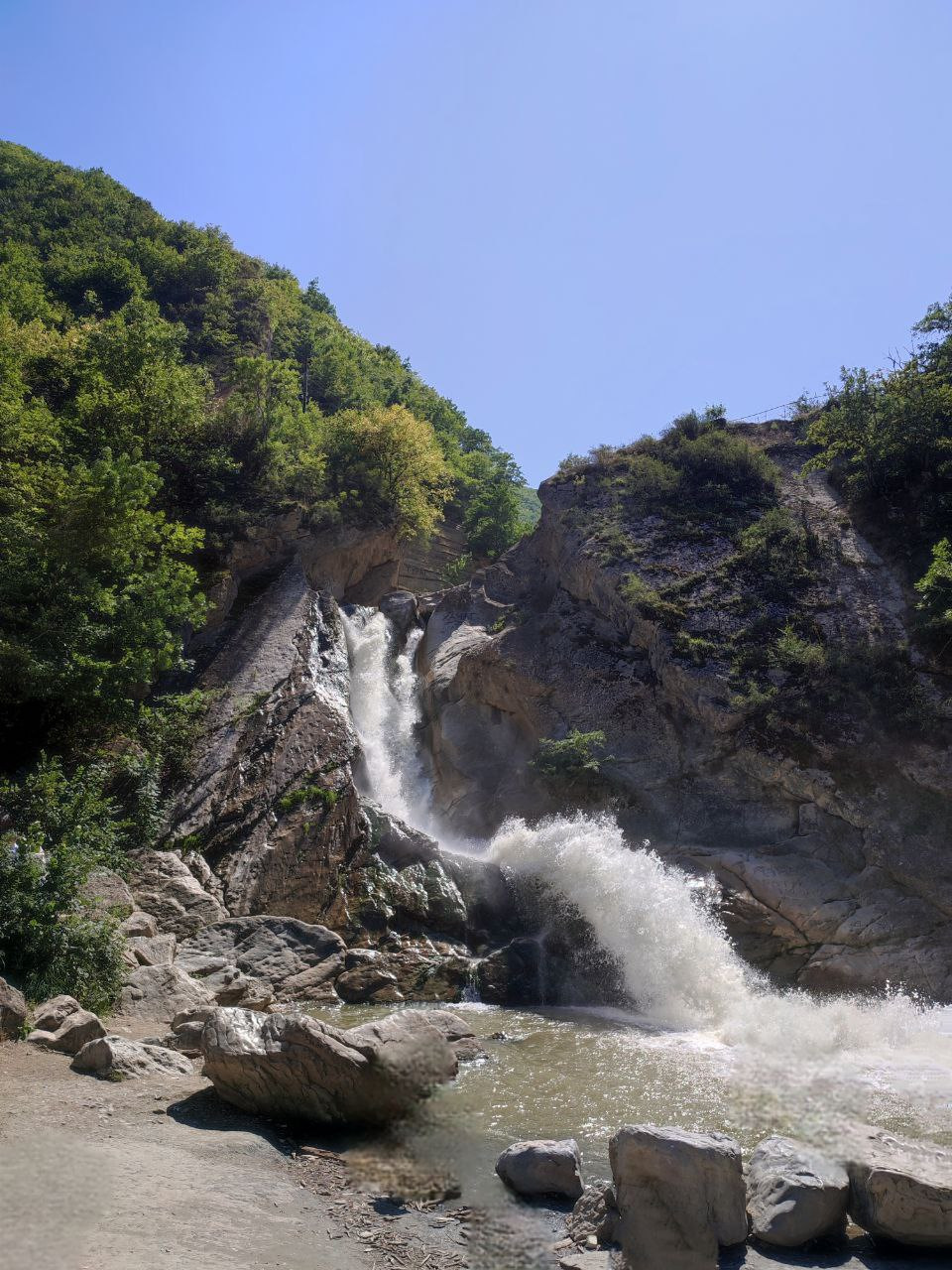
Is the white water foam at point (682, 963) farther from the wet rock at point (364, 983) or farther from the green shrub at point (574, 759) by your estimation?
the wet rock at point (364, 983)

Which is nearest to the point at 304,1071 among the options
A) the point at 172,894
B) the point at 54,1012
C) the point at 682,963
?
the point at 54,1012

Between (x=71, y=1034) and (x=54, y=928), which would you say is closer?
(x=71, y=1034)

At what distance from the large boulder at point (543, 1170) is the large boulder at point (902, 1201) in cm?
215

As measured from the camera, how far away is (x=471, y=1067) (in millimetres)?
10891

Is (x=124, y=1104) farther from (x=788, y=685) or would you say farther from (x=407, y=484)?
(x=407, y=484)

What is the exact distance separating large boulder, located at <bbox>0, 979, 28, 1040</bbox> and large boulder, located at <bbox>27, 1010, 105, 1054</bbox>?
170 mm

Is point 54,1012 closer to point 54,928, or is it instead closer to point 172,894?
point 54,928

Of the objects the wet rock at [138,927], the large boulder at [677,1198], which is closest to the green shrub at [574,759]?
the wet rock at [138,927]

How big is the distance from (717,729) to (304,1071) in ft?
51.9

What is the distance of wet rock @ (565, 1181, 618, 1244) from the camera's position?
5.79 metres

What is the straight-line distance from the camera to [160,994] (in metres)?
12.0

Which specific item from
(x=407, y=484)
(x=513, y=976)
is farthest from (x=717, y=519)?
(x=513, y=976)

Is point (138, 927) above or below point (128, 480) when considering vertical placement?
below

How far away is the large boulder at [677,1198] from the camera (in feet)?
18.6
